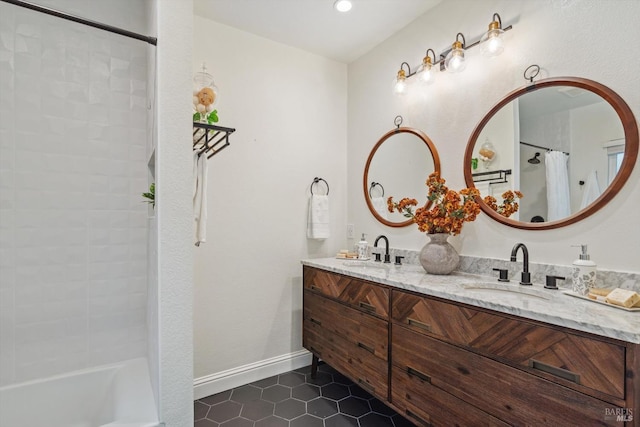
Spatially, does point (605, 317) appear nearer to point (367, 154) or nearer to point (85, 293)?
point (367, 154)

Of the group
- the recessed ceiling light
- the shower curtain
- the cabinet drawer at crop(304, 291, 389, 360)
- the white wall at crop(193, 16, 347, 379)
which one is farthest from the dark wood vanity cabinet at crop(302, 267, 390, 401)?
the recessed ceiling light

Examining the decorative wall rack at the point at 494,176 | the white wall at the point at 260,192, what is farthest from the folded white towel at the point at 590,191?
the white wall at the point at 260,192

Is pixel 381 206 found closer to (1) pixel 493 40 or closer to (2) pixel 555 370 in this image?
(1) pixel 493 40

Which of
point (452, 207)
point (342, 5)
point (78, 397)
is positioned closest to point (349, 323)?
point (452, 207)

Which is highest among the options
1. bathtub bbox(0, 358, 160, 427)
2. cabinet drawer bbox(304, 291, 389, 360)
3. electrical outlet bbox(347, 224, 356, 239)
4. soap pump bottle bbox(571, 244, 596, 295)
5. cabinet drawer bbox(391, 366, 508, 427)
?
electrical outlet bbox(347, 224, 356, 239)

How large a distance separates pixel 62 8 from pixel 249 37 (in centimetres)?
116

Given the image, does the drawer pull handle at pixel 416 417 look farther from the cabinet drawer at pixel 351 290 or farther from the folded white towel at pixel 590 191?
the folded white towel at pixel 590 191

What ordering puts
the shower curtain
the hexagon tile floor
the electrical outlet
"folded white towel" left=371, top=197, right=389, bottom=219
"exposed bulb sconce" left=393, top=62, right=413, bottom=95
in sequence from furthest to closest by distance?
the electrical outlet, "folded white towel" left=371, top=197, right=389, bottom=219, "exposed bulb sconce" left=393, top=62, right=413, bottom=95, the hexagon tile floor, the shower curtain

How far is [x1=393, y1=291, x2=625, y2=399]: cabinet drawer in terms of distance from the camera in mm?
931

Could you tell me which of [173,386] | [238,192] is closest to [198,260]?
[238,192]

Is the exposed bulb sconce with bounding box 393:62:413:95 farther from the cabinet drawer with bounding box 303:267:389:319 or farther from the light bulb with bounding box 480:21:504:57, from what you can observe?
the cabinet drawer with bounding box 303:267:389:319

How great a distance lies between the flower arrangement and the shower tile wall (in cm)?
188

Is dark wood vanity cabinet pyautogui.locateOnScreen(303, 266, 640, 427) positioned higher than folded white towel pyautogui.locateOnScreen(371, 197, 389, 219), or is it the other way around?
folded white towel pyautogui.locateOnScreen(371, 197, 389, 219)

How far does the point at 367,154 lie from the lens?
2721 mm
